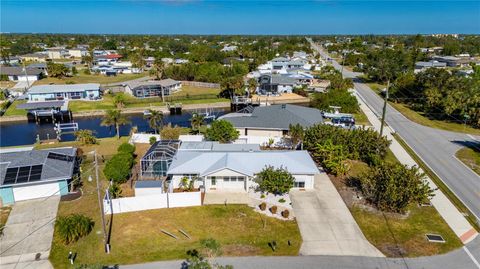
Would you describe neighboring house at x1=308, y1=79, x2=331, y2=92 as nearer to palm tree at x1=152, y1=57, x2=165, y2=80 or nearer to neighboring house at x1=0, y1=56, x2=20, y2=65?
palm tree at x1=152, y1=57, x2=165, y2=80

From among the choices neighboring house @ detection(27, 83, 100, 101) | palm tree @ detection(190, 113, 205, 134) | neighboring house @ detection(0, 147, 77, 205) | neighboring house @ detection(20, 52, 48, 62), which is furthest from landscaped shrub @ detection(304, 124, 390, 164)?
neighboring house @ detection(20, 52, 48, 62)

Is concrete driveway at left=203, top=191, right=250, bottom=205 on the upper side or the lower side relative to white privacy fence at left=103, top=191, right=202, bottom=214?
lower

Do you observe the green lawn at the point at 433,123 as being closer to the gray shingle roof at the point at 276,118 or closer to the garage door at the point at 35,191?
the gray shingle roof at the point at 276,118

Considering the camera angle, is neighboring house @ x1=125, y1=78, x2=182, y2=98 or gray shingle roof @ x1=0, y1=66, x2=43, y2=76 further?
gray shingle roof @ x1=0, y1=66, x2=43, y2=76

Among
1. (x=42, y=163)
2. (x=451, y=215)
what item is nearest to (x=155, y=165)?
(x=42, y=163)

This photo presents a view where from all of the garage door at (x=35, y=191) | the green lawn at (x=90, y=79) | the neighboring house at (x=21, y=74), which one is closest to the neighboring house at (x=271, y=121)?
the garage door at (x=35, y=191)

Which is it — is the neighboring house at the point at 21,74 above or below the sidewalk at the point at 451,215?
above

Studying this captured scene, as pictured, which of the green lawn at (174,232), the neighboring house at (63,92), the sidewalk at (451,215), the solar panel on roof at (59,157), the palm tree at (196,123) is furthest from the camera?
the neighboring house at (63,92)
